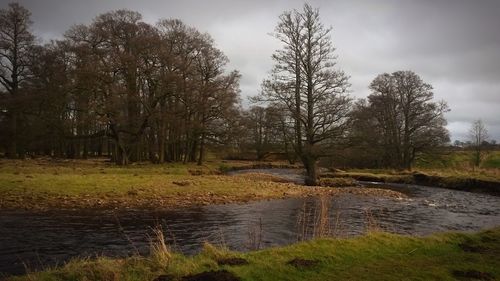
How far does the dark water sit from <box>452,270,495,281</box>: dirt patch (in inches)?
197

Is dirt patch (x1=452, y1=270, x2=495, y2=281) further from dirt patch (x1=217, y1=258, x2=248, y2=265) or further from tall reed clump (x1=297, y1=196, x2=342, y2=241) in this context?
dirt patch (x1=217, y1=258, x2=248, y2=265)

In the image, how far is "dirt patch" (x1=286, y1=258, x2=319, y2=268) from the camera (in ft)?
31.1

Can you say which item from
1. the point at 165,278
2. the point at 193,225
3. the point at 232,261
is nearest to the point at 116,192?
the point at 193,225

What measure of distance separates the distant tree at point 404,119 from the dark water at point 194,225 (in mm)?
30533

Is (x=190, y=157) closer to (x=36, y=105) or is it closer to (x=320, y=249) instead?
(x=36, y=105)

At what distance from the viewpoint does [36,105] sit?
159ft

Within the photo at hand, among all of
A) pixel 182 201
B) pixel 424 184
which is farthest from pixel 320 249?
pixel 424 184

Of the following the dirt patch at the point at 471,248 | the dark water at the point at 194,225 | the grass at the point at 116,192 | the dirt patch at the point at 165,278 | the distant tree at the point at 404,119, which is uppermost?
the distant tree at the point at 404,119

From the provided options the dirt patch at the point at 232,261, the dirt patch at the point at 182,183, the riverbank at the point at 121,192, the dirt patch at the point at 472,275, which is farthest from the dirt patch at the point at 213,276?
the dirt patch at the point at 182,183

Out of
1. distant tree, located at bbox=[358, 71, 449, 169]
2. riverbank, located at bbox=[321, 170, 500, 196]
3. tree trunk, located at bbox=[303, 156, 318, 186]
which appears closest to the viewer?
riverbank, located at bbox=[321, 170, 500, 196]

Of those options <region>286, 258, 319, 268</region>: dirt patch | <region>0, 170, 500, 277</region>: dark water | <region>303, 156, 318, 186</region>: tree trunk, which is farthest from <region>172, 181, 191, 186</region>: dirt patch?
<region>286, 258, 319, 268</region>: dirt patch

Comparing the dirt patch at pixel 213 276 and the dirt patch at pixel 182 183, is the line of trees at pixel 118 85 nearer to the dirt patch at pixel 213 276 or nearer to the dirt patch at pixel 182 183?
the dirt patch at pixel 182 183

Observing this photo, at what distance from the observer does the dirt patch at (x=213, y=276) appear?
836cm

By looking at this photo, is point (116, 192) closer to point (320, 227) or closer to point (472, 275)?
point (320, 227)
